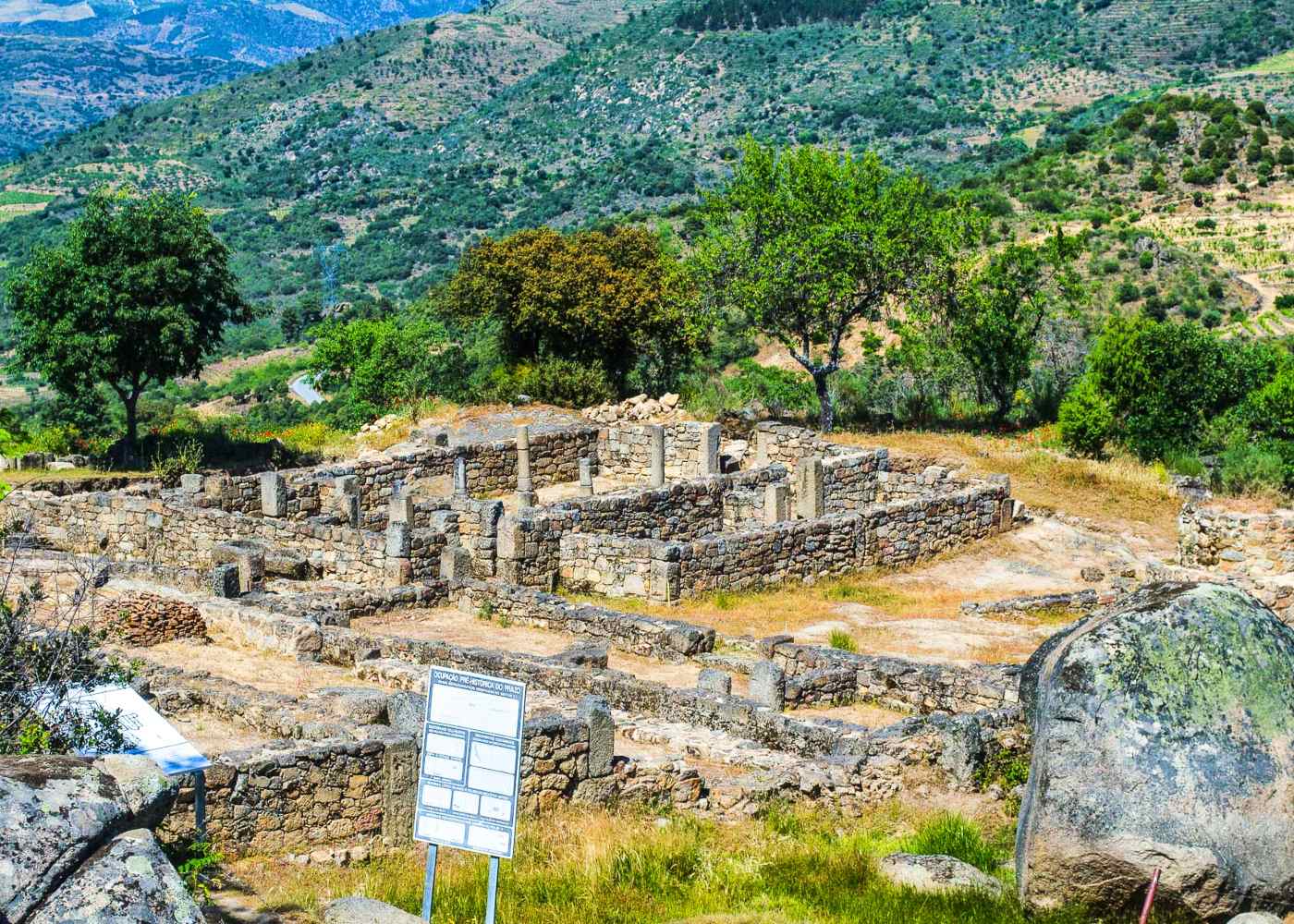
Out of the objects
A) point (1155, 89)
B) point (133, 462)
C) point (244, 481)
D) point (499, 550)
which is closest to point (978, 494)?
point (499, 550)

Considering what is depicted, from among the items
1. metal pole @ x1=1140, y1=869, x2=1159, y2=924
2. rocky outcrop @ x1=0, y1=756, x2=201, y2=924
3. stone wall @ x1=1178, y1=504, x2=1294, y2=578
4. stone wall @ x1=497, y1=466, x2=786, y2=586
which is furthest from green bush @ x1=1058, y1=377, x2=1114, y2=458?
rocky outcrop @ x1=0, y1=756, x2=201, y2=924

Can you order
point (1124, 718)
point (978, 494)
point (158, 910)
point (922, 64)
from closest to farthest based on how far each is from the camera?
point (158, 910)
point (1124, 718)
point (978, 494)
point (922, 64)

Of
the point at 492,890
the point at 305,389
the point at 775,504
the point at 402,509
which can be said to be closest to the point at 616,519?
the point at 775,504

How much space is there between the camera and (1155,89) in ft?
357

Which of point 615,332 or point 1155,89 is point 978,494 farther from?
point 1155,89

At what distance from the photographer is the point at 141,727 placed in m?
10.8

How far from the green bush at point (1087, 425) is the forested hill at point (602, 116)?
223 ft

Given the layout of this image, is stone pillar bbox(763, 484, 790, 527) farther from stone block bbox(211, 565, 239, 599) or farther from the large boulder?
the large boulder

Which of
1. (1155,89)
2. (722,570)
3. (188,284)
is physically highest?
(1155,89)

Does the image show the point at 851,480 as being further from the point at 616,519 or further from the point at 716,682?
the point at 716,682

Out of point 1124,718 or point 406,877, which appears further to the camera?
point 406,877

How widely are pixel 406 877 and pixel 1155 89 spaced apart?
110m

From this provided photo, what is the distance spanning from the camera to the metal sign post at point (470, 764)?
8352 millimetres

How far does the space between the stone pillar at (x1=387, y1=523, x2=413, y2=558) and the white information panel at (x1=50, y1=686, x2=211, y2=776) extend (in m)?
10.3
